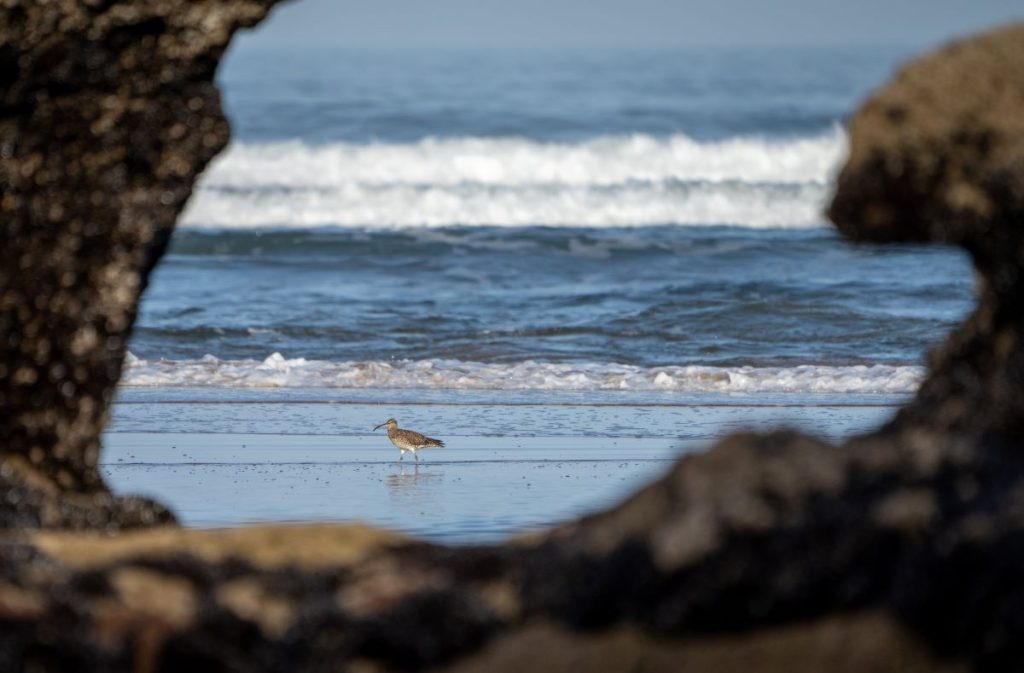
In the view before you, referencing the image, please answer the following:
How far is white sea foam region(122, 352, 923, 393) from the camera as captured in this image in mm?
11188

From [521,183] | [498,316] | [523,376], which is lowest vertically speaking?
[521,183]

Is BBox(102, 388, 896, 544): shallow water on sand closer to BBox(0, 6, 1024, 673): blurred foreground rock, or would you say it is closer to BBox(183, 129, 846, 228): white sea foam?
BBox(0, 6, 1024, 673): blurred foreground rock

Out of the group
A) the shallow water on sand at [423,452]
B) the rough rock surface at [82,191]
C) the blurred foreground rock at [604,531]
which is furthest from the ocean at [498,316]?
the blurred foreground rock at [604,531]

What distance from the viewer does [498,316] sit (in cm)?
1455

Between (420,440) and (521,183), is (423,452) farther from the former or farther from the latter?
(521,183)

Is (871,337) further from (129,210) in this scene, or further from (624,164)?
(624,164)

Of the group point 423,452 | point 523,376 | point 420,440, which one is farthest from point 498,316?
point 420,440

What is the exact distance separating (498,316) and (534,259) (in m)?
4.37

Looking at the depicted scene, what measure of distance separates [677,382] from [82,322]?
7636mm

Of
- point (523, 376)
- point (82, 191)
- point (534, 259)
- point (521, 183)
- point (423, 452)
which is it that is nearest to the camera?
point (82, 191)

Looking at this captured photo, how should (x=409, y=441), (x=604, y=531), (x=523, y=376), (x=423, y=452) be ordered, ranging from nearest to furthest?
(x=604, y=531), (x=409, y=441), (x=423, y=452), (x=523, y=376)

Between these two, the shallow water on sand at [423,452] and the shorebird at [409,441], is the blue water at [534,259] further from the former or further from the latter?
the shorebird at [409,441]

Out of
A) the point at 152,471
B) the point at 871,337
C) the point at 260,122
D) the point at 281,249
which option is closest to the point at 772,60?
the point at 260,122

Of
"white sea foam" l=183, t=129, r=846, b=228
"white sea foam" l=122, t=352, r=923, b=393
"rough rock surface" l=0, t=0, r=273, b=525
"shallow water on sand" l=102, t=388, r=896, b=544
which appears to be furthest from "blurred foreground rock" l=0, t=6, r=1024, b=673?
"white sea foam" l=183, t=129, r=846, b=228
